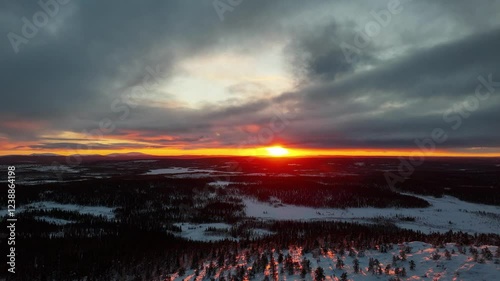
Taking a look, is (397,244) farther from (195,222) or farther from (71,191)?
(71,191)

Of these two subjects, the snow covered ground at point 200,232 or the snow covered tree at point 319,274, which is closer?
the snow covered tree at point 319,274

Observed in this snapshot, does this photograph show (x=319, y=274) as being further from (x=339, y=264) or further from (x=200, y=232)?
(x=200, y=232)

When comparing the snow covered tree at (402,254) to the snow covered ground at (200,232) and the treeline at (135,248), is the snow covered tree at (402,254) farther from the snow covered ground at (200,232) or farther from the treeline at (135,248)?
the snow covered ground at (200,232)

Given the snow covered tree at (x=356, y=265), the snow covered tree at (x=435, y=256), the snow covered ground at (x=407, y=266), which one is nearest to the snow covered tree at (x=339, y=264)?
the snow covered ground at (x=407, y=266)

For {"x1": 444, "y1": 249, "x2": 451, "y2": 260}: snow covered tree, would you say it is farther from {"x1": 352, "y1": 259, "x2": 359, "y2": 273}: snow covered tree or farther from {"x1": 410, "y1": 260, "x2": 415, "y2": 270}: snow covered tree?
{"x1": 352, "y1": 259, "x2": 359, "y2": 273}: snow covered tree

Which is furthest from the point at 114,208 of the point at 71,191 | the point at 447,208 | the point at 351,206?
the point at 447,208

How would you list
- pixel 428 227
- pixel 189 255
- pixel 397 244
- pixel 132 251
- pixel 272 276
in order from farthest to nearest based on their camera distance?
pixel 428 227 < pixel 132 251 < pixel 189 255 < pixel 397 244 < pixel 272 276

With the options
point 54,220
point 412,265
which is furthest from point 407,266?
point 54,220

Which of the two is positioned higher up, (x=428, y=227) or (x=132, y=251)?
(x=132, y=251)

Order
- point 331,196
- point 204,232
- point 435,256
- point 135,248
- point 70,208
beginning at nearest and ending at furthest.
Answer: point 435,256
point 135,248
point 204,232
point 70,208
point 331,196
